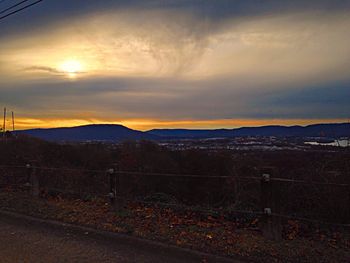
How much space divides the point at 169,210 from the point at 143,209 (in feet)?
2.09

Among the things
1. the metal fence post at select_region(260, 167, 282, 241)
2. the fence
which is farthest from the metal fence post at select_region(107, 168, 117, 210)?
the metal fence post at select_region(260, 167, 282, 241)

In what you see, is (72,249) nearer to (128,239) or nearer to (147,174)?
(128,239)

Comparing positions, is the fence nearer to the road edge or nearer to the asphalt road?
the road edge

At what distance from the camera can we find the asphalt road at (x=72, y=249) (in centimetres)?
514

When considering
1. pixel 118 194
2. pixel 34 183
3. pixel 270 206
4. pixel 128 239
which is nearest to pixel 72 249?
pixel 128 239

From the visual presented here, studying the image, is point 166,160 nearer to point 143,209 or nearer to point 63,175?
point 63,175

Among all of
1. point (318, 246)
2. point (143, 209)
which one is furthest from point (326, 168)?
point (143, 209)

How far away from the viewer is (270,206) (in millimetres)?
6023

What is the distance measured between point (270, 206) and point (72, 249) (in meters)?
3.28

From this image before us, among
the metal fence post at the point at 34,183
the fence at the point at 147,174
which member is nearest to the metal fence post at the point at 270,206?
the fence at the point at 147,174

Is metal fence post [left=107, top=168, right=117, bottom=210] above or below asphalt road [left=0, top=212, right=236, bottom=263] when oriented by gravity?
above

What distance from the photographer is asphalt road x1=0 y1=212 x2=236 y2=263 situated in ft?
16.9

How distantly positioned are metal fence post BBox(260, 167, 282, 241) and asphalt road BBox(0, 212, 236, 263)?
146 cm

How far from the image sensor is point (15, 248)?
565 centimetres
